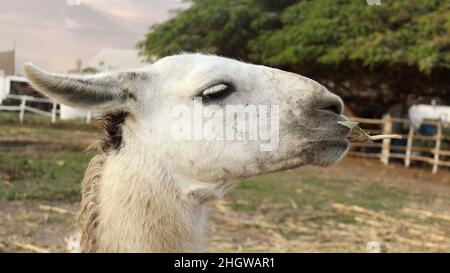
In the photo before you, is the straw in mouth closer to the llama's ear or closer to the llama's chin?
the llama's chin

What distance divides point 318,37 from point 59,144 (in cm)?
681

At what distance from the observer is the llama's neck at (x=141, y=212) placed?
2.19 m

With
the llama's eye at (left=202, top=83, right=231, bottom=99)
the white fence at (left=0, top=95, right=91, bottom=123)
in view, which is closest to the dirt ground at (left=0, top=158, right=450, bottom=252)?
the llama's eye at (left=202, top=83, right=231, bottom=99)

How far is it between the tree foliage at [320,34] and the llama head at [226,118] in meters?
9.86

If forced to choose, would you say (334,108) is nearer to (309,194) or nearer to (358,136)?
(358,136)

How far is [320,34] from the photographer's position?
44.2 feet

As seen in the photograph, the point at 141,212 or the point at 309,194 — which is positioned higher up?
the point at 141,212

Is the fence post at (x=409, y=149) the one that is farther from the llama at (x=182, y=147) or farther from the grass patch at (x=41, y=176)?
the llama at (x=182, y=147)

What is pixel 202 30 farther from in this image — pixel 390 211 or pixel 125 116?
pixel 125 116

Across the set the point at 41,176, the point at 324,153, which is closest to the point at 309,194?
the point at 41,176

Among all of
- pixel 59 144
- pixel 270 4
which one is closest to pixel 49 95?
pixel 59 144

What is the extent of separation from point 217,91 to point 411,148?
14834 mm

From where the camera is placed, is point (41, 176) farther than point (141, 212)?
Yes

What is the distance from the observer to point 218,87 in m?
2.14
